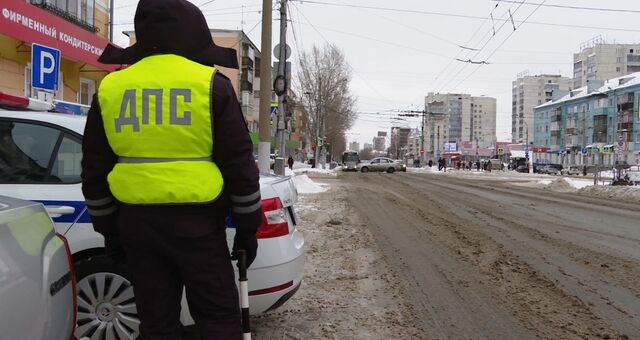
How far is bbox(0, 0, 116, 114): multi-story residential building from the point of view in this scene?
11.2 metres

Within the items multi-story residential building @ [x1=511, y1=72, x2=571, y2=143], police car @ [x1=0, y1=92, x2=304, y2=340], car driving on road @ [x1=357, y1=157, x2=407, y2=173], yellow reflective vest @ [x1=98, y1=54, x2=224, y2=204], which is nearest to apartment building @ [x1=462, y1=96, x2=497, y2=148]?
multi-story residential building @ [x1=511, y1=72, x2=571, y2=143]

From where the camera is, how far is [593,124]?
78.0m

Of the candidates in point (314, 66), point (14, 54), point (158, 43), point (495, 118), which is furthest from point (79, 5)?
point (495, 118)

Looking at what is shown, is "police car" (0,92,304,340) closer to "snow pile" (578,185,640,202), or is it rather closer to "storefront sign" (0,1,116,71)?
"storefront sign" (0,1,116,71)

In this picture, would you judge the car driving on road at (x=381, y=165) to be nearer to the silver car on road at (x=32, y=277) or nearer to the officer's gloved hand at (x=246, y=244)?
the officer's gloved hand at (x=246, y=244)

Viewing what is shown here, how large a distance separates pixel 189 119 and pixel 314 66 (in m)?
48.8

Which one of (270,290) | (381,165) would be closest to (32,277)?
(270,290)

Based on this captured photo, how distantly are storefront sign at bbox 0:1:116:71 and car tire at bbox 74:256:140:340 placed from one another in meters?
7.66

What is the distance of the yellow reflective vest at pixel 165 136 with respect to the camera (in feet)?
7.14

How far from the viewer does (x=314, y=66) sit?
164 feet

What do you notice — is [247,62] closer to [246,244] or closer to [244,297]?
[246,244]

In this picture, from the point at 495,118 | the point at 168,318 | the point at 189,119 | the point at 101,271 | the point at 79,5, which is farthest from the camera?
the point at 495,118

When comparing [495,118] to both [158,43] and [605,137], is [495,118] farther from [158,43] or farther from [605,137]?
[158,43]

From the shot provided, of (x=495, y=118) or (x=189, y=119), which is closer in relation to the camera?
(x=189, y=119)
